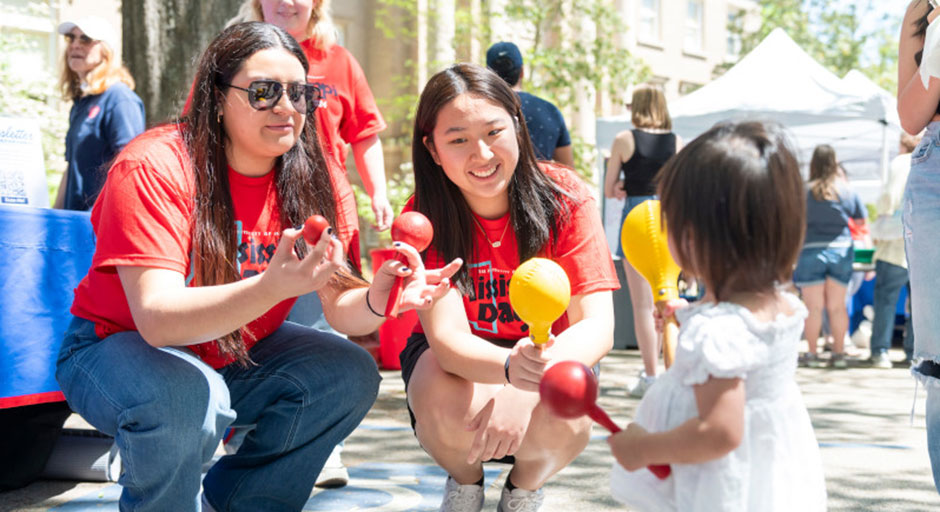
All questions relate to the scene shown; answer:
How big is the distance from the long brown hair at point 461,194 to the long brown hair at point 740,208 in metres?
0.93

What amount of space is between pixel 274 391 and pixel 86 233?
1054 millimetres

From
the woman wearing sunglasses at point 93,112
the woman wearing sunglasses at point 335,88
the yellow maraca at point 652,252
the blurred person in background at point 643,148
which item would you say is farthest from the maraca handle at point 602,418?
the blurred person in background at point 643,148

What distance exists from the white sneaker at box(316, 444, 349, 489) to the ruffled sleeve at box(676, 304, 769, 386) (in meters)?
1.90

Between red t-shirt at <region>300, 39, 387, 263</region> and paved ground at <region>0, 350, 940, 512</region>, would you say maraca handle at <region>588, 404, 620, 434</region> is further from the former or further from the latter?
red t-shirt at <region>300, 39, 387, 263</region>

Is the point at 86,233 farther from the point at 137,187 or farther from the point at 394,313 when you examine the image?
the point at 394,313

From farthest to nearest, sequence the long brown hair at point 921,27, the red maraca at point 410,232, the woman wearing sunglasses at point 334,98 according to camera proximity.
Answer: the woman wearing sunglasses at point 334,98, the long brown hair at point 921,27, the red maraca at point 410,232

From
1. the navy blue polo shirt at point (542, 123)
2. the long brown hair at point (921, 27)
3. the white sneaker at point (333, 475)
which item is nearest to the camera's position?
the long brown hair at point (921, 27)

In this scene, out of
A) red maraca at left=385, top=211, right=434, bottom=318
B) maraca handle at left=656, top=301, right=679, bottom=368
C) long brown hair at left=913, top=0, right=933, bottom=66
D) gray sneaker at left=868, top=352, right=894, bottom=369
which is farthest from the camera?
gray sneaker at left=868, top=352, right=894, bottom=369

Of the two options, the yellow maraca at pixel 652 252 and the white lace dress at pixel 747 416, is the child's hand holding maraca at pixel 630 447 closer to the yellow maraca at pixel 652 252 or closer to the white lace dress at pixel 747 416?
the white lace dress at pixel 747 416

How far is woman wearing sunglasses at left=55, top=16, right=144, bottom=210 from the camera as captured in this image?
416 cm

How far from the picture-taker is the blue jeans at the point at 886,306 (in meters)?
7.40

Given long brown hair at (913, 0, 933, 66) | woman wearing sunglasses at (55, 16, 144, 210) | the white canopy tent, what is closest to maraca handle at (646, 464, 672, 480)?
long brown hair at (913, 0, 933, 66)

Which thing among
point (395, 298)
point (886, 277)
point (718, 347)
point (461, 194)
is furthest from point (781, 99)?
point (718, 347)

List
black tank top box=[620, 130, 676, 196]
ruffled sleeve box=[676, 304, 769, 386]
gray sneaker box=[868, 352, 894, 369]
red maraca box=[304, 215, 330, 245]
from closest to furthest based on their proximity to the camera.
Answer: ruffled sleeve box=[676, 304, 769, 386], red maraca box=[304, 215, 330, 245], black tank top box=[620, 130, 676, 196], gray sneaker box=[868, 352, 894, 369]
